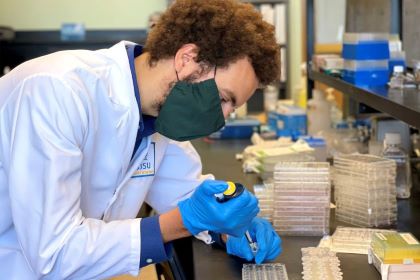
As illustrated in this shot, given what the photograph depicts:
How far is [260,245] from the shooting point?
1.37 m

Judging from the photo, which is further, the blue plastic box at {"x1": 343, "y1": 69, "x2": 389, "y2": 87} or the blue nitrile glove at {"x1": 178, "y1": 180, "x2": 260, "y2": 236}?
the blue plastic box at {"x1": 343, "y1": 69, "x2": 389, "y2": 87}

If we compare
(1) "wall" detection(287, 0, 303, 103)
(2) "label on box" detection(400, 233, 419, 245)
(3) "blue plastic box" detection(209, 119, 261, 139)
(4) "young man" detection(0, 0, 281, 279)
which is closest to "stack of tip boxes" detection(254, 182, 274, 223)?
(4) "young man" detection(0, 0, 281, 279)

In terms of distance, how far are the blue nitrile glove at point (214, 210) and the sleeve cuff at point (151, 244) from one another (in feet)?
0.21

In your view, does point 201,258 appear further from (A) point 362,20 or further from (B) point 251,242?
(A) point 362,20

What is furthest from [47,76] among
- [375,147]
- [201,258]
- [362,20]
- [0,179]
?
[362,20]

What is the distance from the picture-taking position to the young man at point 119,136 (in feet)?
3.92

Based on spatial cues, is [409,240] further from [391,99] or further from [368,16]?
[368,16]

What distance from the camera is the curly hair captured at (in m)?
1.35

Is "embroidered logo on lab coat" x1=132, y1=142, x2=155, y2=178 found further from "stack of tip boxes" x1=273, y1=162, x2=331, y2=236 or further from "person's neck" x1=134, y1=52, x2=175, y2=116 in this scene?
"stack of tip boxes" x1=273, y1=162, x2=331, y2=236

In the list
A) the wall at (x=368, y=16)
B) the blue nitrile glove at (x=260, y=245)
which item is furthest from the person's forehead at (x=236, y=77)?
the wall at (x=368, y=16)

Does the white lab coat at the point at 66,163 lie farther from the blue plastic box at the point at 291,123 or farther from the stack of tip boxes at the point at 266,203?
the blue plastic box at the point at 291,123

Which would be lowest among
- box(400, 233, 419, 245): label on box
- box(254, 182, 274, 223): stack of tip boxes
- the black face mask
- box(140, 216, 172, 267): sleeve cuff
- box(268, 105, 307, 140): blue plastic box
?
box(268, 105, 307, 140): blue plastic box

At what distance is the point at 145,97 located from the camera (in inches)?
56.6

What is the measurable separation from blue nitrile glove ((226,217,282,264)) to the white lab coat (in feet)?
0.87
